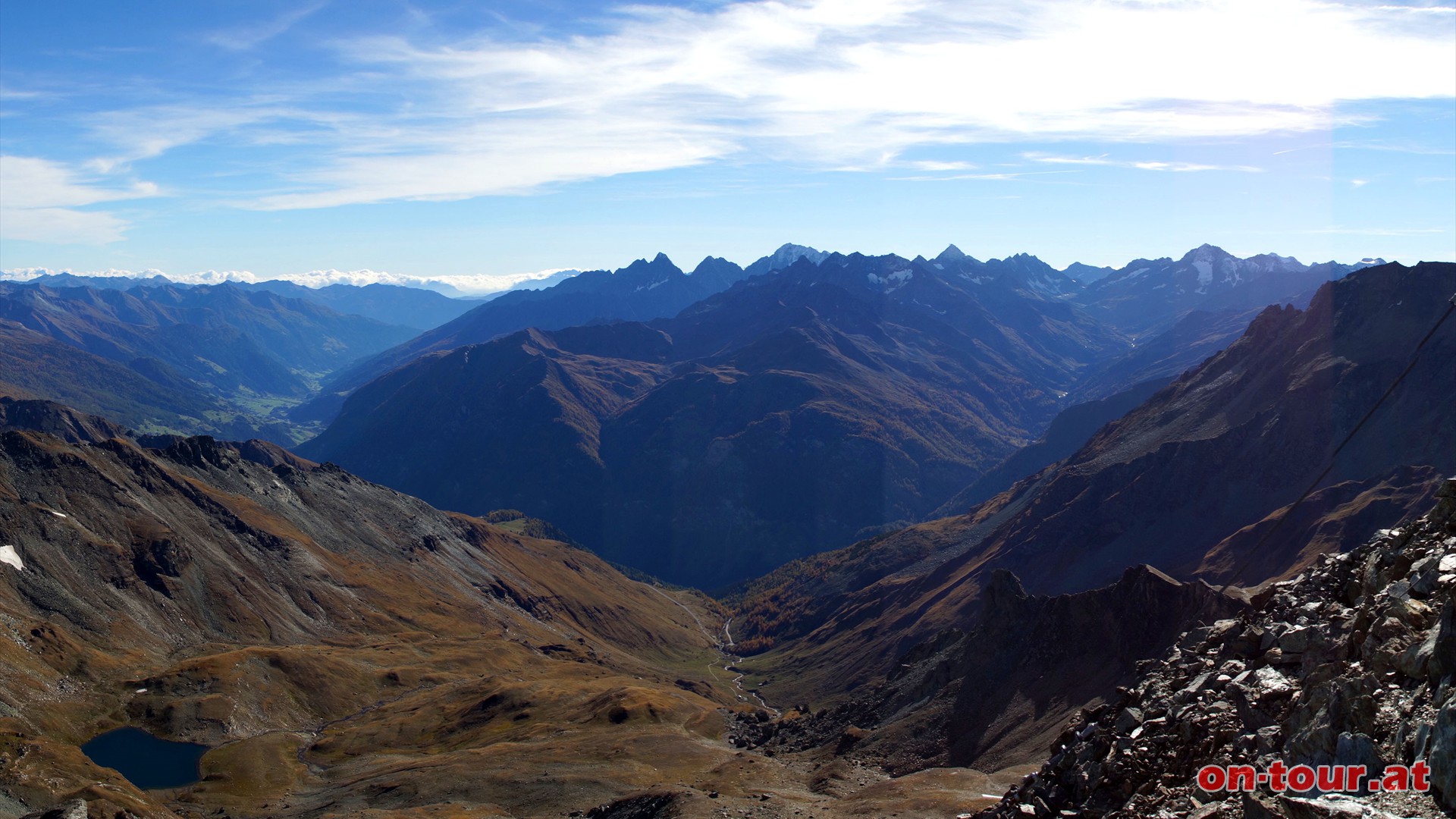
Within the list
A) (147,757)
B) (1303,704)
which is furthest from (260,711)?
(1303,704)

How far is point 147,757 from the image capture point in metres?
131

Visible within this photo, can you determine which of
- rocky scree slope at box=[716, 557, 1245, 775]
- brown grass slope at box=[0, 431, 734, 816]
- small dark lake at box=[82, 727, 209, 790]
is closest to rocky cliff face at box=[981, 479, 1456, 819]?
rocky scree slope at box=[716, 557, 1245, 775]

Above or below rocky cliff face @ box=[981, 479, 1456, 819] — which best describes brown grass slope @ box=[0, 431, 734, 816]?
below

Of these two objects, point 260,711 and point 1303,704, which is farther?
point 260,711

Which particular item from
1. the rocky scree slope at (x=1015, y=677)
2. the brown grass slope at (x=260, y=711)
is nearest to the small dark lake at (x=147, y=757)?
the brown grass slope at (x=260, y=711)

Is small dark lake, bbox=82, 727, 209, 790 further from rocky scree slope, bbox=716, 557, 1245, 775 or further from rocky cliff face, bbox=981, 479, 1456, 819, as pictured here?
rocky cliff face, bbox=981, 479, 1456, 819

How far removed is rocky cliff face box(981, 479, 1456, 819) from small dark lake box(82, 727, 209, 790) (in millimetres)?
121614

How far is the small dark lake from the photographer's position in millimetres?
122938

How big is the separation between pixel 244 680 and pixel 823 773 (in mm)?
106392

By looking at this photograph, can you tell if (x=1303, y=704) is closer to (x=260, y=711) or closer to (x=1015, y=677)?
(x=1015, y=677)

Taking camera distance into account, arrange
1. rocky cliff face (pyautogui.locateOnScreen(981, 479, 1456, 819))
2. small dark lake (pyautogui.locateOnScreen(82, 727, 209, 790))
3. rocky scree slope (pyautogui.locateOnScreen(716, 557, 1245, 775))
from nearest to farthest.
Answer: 1. rocky cliff face (pyautogui.locateOnScreen(981, 479, 1456, 819))
2. rocky scree slope (pyautogui.locateOnScreen(716, 557, 1245, 775))
3. small dark lake (pyautogui.locateOnScreen(82, 727, 209, 790))

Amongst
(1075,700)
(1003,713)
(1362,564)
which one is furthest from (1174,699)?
(1003,713)

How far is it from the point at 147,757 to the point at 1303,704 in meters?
147

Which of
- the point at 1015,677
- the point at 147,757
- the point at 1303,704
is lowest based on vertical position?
the point at 147,757
